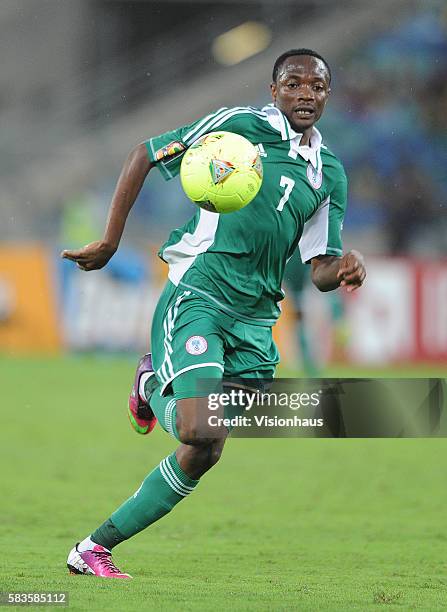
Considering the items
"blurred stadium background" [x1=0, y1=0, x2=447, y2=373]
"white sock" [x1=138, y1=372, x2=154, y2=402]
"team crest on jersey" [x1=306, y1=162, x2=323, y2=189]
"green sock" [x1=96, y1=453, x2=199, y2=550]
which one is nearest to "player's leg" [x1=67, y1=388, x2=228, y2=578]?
"green sock" [x1=96, y1=453, x2=199, y2=550]

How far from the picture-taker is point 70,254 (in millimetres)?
5043

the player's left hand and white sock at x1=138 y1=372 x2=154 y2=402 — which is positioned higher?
the player's left hand

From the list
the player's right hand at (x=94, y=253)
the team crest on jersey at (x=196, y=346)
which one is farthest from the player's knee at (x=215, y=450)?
the player's right hand at (x=94, y=253)

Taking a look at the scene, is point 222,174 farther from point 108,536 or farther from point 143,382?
point 108,536

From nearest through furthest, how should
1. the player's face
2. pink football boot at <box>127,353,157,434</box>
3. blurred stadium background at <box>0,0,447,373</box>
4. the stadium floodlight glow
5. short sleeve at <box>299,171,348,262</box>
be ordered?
the player's face
short sleeve at <box>299,171,348,262</box>
pink football boot at <box>127,353,157,434</box>
blurred stadium background at <box>0,0,447,373</box>
the stadium floodlight glow

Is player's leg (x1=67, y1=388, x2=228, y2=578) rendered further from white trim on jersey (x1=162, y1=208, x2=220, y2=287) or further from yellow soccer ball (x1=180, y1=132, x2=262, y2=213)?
yellow soccer ball (x1=180, y1=132, x2=262, y2=213)

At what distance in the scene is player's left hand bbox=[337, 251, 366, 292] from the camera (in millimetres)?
5125

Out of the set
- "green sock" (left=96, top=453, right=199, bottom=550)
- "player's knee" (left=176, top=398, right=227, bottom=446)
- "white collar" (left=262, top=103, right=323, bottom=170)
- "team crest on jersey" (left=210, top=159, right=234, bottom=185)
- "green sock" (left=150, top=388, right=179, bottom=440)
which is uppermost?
"white collar" (left=262, top=103, right=323, bottom=170)

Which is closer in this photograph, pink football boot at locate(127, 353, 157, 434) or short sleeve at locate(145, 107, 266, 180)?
short sleeve at locate(145, 107, 266, 180)

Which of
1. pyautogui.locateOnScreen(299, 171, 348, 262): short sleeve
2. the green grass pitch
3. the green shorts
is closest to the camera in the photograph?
the green grass pitch

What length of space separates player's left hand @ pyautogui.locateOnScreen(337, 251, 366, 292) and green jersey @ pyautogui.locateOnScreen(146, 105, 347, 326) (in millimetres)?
308

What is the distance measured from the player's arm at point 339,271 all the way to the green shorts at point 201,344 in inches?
13.5

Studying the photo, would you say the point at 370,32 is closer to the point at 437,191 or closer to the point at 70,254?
the point at 437,191

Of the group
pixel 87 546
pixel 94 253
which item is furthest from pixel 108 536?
pixel 94 253
